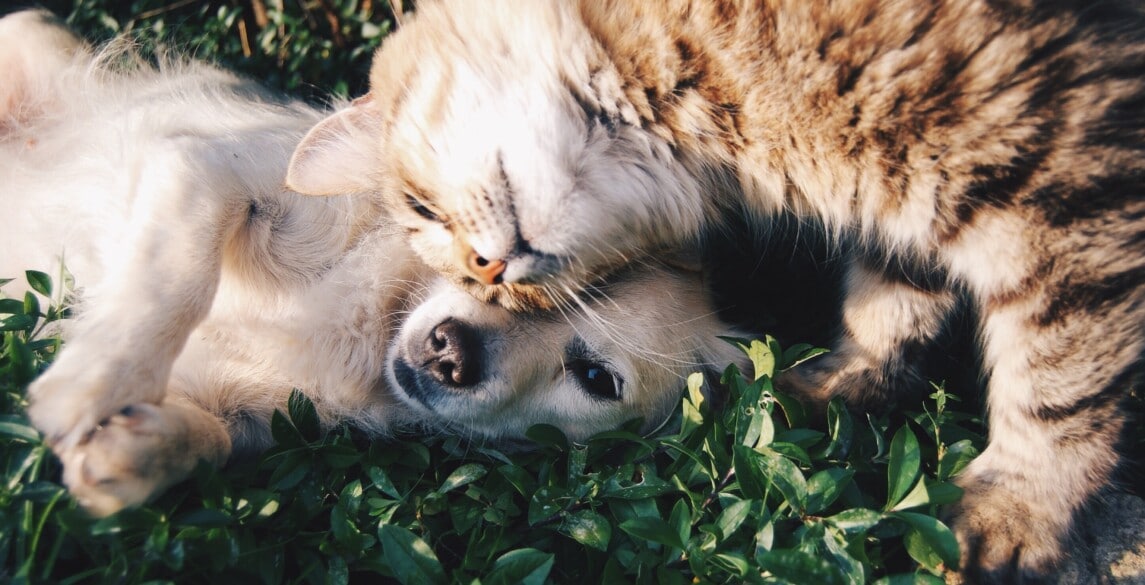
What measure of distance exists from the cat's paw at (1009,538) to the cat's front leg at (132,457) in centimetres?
198

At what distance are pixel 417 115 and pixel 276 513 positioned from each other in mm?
1176

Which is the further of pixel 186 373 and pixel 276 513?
pixel 186 373

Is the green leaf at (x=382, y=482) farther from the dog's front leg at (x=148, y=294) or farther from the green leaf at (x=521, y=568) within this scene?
the dog's front leg at (x=148, y=294)

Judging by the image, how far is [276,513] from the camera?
7.48 feet

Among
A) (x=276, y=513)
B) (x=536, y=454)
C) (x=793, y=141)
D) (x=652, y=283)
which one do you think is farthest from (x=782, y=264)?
(x=276, y=513)

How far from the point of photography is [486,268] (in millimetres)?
2400

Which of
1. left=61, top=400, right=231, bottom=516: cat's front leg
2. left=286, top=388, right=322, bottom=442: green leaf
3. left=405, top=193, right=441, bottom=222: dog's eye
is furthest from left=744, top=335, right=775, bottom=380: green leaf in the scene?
left=61, top=400, right=231, bottom=516: cat's front leg

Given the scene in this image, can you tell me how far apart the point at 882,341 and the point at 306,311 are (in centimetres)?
185

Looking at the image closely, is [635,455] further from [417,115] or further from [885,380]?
[417,115]

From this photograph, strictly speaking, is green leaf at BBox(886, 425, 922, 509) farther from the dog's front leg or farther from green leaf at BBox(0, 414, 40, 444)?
green leaf at BBox(0, 414, 40, 444)

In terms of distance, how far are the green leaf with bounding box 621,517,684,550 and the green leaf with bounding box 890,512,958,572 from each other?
514 mm

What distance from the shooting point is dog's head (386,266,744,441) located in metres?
2.69

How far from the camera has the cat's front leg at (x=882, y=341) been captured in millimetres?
2707

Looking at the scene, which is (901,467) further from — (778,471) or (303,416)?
(303,416)
